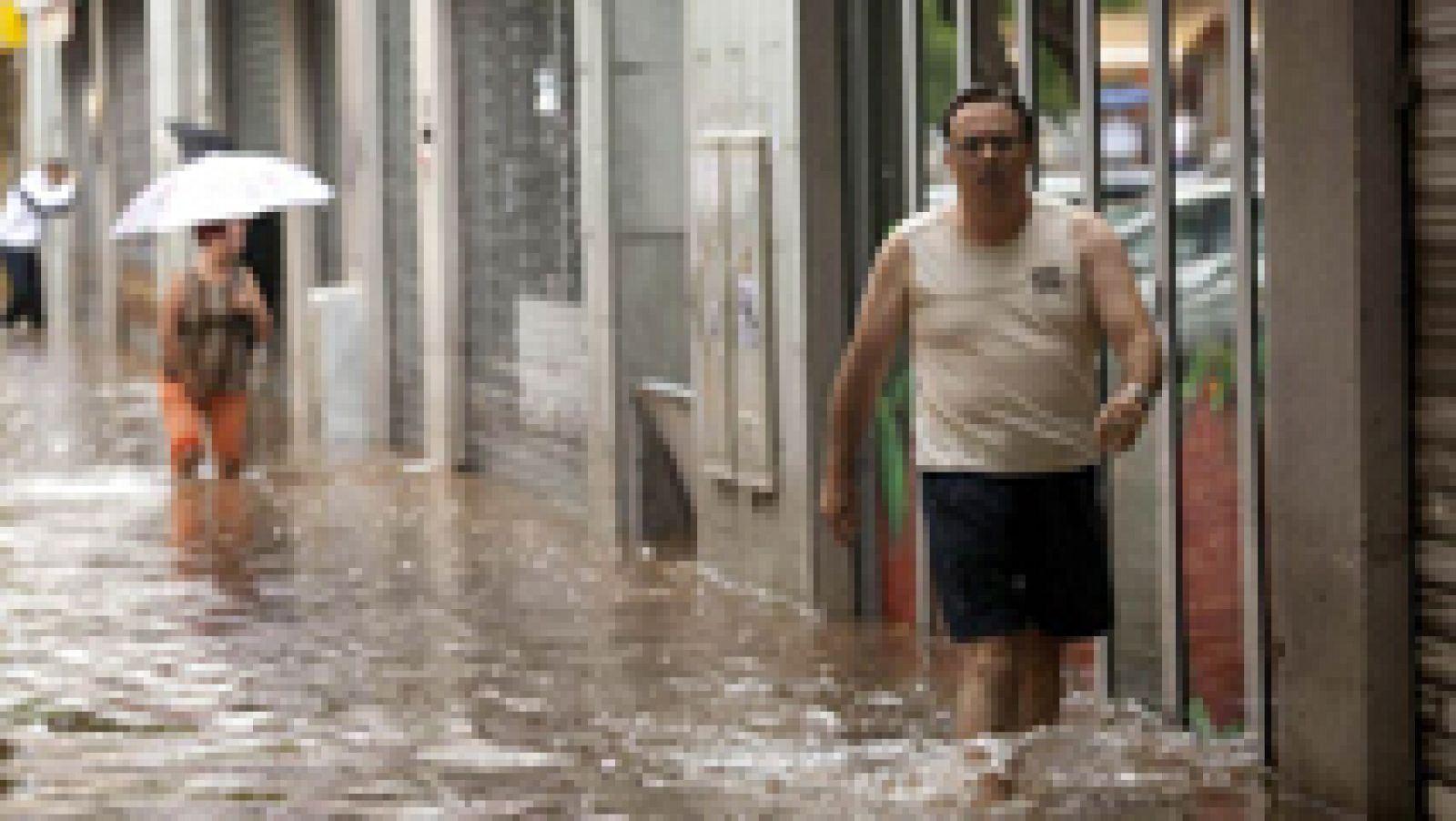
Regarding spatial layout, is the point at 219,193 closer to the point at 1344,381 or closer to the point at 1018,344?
the point at 1018,344

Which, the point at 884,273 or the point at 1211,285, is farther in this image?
the point at 1211,285

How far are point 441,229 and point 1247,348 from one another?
10.6 metres

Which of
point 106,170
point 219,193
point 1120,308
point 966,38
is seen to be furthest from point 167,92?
point 1120,308

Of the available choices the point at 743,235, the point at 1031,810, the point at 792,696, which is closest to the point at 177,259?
the point at 743,235

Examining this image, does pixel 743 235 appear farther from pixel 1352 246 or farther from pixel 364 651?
pixel 1352 246

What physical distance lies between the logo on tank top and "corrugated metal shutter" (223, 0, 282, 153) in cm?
1735

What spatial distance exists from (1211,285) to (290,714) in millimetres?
2920

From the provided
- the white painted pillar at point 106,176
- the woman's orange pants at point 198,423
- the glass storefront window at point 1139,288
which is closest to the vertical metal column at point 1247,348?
the glass storefront window at point 1139,288

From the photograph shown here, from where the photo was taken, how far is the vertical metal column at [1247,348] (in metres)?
8.74

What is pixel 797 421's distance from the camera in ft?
39.7

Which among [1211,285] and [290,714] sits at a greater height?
[1211,285]

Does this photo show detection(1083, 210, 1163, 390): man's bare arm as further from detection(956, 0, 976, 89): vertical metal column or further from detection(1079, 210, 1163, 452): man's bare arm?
detection(956, 0, 976, 89): vertical metal column

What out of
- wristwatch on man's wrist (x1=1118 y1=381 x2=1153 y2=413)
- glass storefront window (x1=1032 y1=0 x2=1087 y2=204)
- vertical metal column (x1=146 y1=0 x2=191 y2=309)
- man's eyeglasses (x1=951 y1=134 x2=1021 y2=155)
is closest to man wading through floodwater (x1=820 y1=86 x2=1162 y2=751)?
man's eyeglasses (x1=951 y1=134 x2=1021 y2=155)

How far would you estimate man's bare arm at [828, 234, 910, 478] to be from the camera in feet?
26.9
